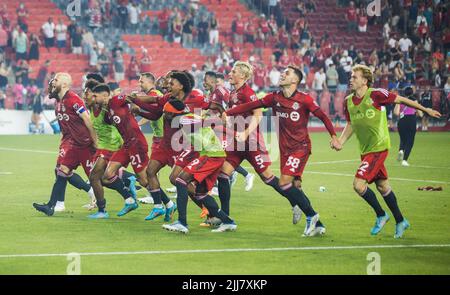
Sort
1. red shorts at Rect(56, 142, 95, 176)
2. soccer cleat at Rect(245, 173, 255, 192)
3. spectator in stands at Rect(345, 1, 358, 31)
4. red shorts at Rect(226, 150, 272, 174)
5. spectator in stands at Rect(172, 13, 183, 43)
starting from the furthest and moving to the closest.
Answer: spectator in stands at Rect(345, 1, 358, 31)
spectator in stands at Rect(172, 13, 183, 43)
soccer cleat at Rect(245, 173, 255, 192)
red shorts at Rect(56, 142, 95, 176)
red shorts at Rect(226, 150, 272, 174)

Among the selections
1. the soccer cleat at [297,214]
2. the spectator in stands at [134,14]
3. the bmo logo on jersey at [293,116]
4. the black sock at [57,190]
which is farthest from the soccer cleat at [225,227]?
the spectator in stands at [134,14]

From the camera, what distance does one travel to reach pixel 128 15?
4584cm

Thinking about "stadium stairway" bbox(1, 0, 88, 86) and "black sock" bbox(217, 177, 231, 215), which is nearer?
"black sock" bbox(217, 177, 231, 215)

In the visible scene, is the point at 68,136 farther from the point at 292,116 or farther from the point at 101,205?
the point at 292,116

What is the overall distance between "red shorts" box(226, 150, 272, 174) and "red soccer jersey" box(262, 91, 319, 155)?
2.11 feet

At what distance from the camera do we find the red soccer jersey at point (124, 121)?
16438 mm

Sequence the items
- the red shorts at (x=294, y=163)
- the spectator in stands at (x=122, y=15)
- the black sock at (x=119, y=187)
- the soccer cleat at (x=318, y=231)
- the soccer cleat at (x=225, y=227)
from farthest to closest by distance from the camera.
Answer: the spectator in stands at (x=122, y=15), the black sock at (x=119, y=187), the soccer cleat at (x=225, y=227), the red shorts at (x=294, y=163), the soccer cleat at (x=318, y=231)

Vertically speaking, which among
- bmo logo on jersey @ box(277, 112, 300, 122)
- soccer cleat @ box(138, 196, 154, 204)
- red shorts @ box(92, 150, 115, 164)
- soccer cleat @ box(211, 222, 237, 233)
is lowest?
soccer cleat @ box(138, 196, 154, 204)

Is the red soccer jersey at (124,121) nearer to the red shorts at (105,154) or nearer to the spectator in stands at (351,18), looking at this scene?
the red shorts at (105,154)

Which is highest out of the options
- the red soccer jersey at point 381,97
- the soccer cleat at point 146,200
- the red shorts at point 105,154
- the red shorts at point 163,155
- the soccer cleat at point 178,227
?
the red soccer jersey at point 381,97

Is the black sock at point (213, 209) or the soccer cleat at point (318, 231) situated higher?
the black sock at point (213, 209)

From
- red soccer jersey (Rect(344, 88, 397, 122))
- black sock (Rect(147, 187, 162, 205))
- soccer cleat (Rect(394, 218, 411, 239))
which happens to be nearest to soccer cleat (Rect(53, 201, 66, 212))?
black sock (Rect(147, 187, 162, 205))

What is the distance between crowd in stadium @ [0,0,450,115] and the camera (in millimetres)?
42188

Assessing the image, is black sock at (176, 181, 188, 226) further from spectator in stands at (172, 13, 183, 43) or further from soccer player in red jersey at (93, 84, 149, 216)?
spectator in stands at (172, 13, 183, 43)
